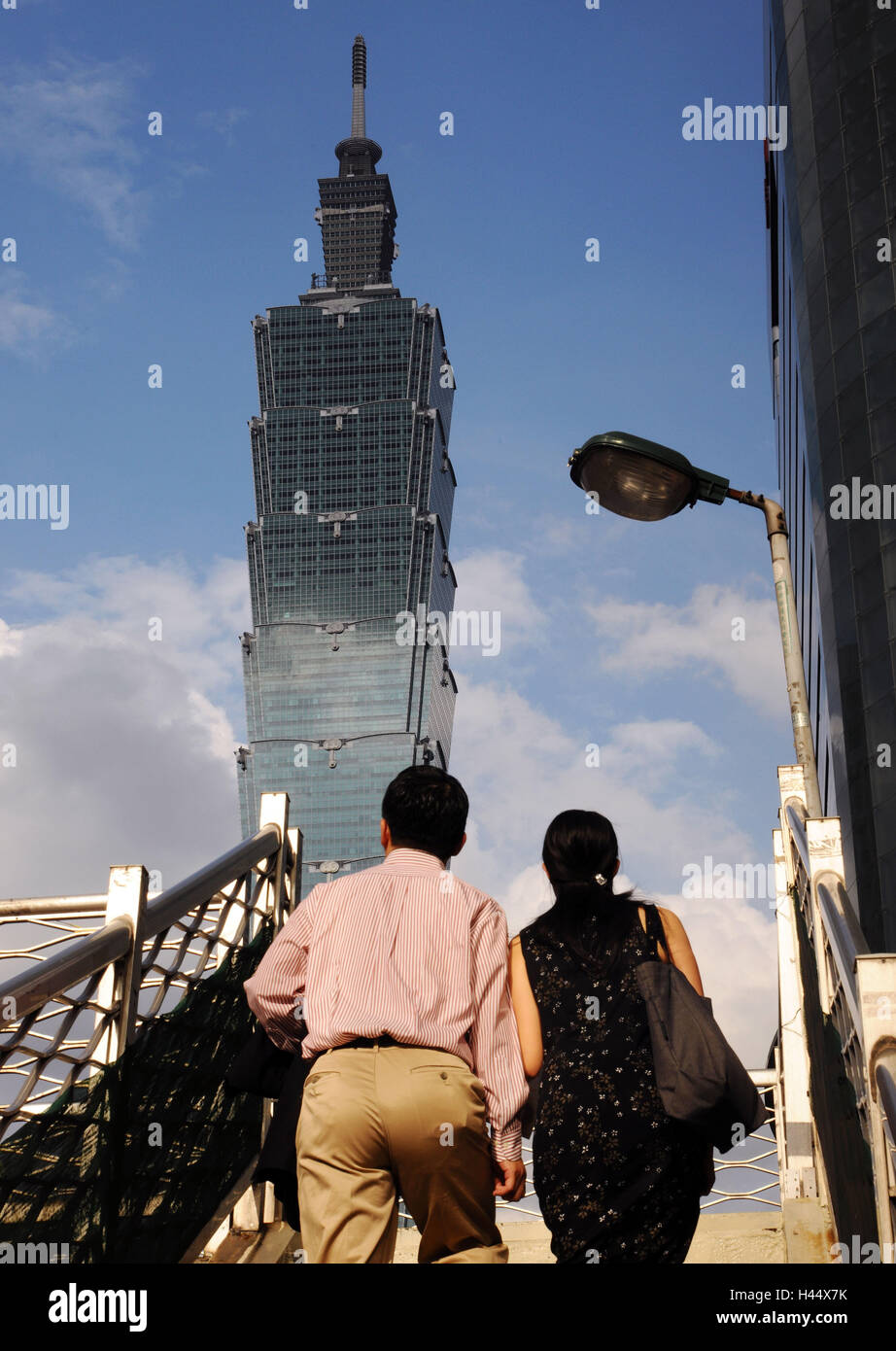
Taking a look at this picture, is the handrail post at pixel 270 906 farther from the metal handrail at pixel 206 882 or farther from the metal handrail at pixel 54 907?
the metal handrail at pixel 54 907

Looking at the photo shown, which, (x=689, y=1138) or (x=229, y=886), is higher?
(x=229, y=886)

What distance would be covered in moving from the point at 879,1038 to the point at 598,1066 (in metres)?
0.78

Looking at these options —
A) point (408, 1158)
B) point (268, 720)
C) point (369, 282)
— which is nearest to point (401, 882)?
point (408, 1158)

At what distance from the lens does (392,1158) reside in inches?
135

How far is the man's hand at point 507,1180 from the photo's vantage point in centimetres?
363

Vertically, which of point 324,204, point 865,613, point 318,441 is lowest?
point 865,613

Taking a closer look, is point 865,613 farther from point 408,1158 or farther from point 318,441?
point 318,441

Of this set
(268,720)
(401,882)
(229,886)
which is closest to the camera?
(401,882)

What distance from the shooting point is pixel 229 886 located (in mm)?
6332

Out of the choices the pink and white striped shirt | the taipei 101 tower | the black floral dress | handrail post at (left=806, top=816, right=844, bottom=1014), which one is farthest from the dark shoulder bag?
the taipei 101 tower

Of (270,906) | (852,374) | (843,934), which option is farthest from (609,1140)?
(852,374)

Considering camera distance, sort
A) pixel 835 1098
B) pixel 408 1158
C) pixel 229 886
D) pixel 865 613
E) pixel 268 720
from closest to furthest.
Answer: pixel 408 1158, pixel 835 1098, pixel 229 886, pixel 865 613, pixel 268 720

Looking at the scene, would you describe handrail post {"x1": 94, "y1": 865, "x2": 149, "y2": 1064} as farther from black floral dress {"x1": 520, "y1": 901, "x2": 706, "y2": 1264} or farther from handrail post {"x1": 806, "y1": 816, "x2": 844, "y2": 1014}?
handrail post {"x1": 806, "y1": 816, "x2": 844, "y2": 1014}
